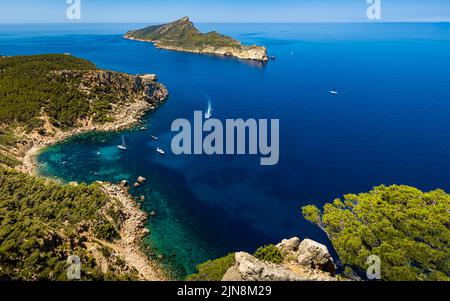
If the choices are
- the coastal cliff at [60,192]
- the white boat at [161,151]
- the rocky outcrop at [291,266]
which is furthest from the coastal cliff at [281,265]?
the white boat at [161,151]

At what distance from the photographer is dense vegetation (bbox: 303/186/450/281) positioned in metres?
34.8

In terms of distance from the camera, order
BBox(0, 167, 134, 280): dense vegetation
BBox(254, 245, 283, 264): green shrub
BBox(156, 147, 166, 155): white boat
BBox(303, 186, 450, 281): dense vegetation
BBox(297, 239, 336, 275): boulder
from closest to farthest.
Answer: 1. BBox(303, 186, 450, 281): dense vegetation
2. BBox(297, 239, 336, 275): boulder
3. BBox(0, 167, 134, 280): dense vegetation
4. BBox(254, 245, 283, 264): green shrub
5. BBox(156, 147, 166, 155): white boat

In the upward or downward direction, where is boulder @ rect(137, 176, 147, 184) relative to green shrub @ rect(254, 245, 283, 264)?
downward

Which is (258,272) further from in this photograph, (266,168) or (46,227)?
(266,168)

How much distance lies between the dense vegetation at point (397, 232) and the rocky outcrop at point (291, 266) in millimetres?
4514

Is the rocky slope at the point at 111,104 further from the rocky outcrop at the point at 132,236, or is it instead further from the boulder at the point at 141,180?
the boulder at the point at 141,180

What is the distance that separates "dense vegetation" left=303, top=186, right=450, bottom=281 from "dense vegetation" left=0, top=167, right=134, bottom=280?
32.6 metres

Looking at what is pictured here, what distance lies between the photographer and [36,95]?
10425 cm

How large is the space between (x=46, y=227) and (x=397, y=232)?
163 feet

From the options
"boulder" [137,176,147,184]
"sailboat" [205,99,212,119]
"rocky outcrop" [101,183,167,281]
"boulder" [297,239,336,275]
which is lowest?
"rocky outcrop" [101,183,167,281]

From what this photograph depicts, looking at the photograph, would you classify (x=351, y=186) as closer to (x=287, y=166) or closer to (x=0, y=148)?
(x=287, y=166)

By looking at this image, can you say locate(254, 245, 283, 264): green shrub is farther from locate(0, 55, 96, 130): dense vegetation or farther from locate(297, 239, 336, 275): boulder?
locate(0, 55, 96, 130): dense vegetation

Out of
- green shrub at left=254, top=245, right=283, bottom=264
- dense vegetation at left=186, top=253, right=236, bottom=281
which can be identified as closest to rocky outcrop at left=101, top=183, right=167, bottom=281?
dense vegetation at left=186, top=253, right=236, bottom=281

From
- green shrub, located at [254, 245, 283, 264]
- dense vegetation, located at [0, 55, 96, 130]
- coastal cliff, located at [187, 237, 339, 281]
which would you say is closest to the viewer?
coastal cliff, located at [187, 237, 339, 281]
